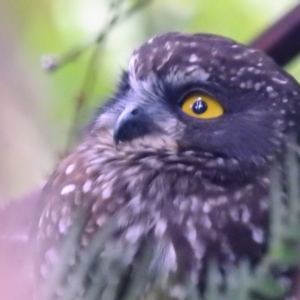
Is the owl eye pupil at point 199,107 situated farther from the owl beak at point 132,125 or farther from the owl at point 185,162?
the owl beak at point 132,125

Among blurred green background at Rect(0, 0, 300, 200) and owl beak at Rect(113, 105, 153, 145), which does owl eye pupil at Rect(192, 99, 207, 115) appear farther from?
blurred green background at Rect(0, 0, 300, 200)

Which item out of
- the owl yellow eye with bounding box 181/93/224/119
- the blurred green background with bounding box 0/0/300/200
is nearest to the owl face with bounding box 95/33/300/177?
the owl yellow eye with bounding box 181/93/224/119

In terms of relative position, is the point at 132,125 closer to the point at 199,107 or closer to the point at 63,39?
the point at 199,107

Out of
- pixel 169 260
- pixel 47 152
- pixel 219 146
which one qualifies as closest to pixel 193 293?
pixel 169 260

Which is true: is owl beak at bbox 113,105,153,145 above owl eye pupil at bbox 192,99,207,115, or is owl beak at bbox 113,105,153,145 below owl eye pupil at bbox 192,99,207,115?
above

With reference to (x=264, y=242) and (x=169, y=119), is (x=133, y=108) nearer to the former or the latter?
(x=169, y=119)

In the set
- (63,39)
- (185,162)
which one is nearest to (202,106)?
(185,162)

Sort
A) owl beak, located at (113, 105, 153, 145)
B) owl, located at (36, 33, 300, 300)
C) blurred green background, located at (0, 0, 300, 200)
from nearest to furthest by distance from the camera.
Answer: owl, located at (36, 33, 300, 300) < owl beak, located at (113, 105, 153, 145) < blurred green background, located at (0, 0, 300, 200)
